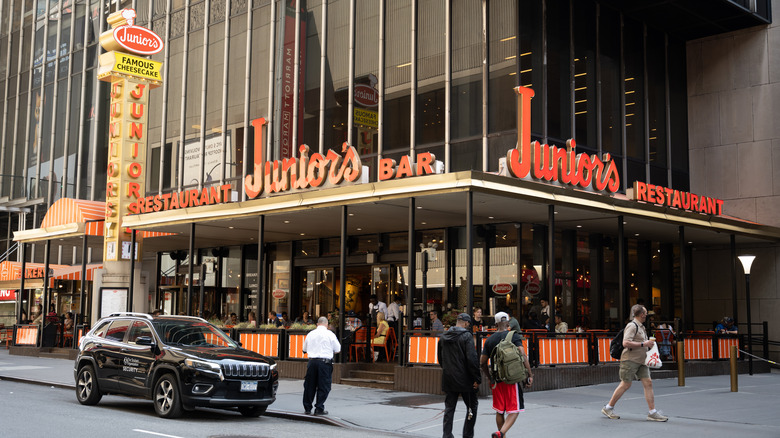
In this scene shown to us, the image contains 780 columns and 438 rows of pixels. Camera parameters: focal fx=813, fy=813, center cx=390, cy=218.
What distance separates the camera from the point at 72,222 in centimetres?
2858

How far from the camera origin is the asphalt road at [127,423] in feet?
36.5

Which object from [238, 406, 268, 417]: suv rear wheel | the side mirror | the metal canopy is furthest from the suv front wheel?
the metal canopy

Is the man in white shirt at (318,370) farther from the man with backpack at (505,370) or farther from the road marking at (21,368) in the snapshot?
the road marking at (21,368)

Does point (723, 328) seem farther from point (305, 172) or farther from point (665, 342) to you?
point (305, 172)

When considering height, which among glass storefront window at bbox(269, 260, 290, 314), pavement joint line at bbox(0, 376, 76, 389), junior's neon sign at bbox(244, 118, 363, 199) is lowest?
pavement joint line at bbox(0, 376, 76, 389)

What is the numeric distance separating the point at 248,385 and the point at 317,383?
1258 millimetres

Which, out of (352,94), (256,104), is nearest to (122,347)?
(352,94)

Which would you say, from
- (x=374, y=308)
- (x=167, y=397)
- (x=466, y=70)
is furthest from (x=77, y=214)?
(x=167, y=397)

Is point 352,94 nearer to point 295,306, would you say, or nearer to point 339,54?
point 339,54

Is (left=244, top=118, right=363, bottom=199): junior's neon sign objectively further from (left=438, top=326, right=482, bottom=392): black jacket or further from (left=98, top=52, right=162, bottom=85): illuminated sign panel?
(left=98, top=52, right=162, bottom=85): illuminated sign panel

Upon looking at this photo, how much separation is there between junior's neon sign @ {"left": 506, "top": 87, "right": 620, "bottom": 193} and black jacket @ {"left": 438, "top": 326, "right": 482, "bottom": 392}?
23.6 ft

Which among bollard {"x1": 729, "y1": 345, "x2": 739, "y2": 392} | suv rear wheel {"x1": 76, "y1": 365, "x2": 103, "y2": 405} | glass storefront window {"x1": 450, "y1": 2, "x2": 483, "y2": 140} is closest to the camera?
suv rear wheel {"x1": 76, "y1": 365, "x2": 103, "y2": 405}

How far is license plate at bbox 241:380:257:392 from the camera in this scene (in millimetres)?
13109

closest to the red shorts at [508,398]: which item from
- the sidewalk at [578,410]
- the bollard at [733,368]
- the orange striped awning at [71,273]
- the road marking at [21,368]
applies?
the sidewalk at [578,410]
